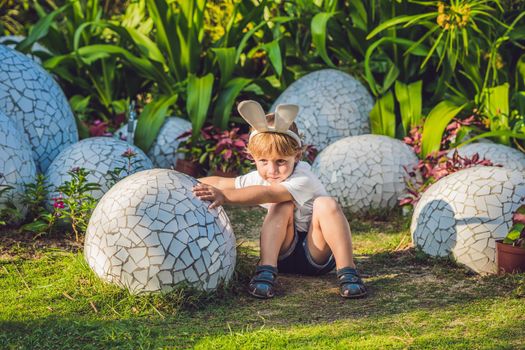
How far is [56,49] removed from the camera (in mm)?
7469

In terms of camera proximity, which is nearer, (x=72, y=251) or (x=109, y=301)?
(x=109, y=301)

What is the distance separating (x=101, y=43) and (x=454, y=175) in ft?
13.6

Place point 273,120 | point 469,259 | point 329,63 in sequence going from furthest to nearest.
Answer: point 329,63
point 469,259
point 273,120

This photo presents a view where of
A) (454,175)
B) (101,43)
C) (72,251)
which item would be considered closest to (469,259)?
(454,175)

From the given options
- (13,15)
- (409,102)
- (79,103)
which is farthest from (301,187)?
(13,15)

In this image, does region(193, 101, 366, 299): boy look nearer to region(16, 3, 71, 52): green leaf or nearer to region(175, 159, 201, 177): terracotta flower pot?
region(175, 159, 201, 177): terracotta flower pot

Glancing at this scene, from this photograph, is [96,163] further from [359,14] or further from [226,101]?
[359,14]

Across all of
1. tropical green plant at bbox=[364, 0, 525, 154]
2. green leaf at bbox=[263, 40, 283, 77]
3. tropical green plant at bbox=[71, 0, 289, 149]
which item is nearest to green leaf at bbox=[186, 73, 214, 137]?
tropical green plant at bbox=[71, 0, 289, 149]

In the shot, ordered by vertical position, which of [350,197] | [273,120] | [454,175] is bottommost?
[350,197]

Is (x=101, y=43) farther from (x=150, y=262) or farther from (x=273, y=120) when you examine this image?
(x=150, y=262)

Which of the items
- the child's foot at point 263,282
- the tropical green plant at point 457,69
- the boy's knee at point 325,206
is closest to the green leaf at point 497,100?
the tropical green plant at point 457,69

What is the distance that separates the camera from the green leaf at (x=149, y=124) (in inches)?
257

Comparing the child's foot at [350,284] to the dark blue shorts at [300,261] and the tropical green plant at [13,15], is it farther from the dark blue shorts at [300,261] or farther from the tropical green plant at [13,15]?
the tropical green plant at [13,15]

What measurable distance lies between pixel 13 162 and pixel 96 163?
0.51 m
